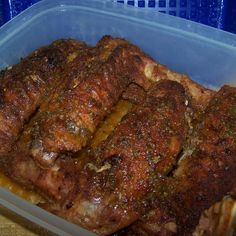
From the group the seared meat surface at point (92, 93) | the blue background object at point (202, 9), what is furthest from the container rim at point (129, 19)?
the blue background object at point (202, 9)

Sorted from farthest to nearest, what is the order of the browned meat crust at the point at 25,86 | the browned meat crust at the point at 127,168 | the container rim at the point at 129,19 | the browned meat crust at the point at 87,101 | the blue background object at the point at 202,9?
the blue background object at the point at 202,9
the container rim at the point at 129,19
the browned meat crust at the point at 25,86
the browned meat crust at the point at 87,101
the browned meat crust at the point at 127,168

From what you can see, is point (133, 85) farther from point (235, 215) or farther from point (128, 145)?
point (235, 215)

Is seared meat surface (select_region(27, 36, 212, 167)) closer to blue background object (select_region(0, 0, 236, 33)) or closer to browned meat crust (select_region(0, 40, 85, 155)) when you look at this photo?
browned meat crust (select_region(0, 40, 85, 155))

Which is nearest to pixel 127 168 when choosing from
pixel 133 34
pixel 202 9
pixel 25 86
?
pixel 25 86

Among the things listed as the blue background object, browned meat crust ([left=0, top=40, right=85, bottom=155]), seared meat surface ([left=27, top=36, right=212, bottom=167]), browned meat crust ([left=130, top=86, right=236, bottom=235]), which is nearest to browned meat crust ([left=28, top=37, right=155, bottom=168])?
seared meat surface ([left=27, top=36, right=212, bottom=167])

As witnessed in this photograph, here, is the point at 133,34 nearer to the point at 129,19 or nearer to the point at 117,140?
the point at 129,19

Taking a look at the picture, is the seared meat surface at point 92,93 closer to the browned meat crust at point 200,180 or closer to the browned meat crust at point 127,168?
the browned meat crust at point 127,168

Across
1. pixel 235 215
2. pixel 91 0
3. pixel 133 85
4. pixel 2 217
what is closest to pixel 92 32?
pixel 91 0
